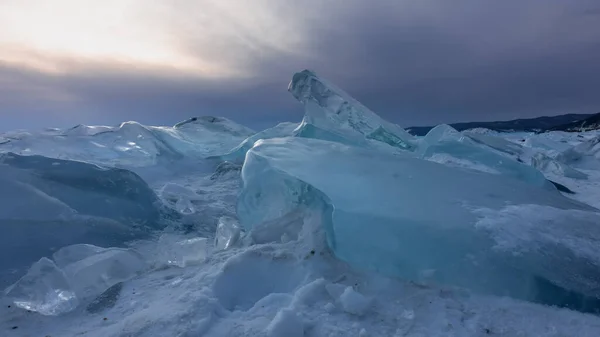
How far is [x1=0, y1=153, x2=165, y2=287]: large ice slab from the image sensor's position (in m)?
3.74

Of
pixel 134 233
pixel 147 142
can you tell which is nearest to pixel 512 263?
pixel 134 233

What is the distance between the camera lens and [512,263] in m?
2.76

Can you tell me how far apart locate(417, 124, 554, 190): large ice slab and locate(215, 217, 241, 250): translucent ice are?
549cm

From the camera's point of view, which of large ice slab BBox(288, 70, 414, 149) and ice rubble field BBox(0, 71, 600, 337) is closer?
ice rubble field BBox(0, 71, 600, 337)

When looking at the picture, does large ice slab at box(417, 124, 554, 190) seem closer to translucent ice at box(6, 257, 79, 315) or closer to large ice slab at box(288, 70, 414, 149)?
large ice slab at box(288, 70, 414, 149)

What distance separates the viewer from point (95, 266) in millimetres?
3240

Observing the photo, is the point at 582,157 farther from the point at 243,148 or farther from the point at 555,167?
the point at 243,148

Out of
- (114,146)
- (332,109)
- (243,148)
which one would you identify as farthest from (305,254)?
(114,146)

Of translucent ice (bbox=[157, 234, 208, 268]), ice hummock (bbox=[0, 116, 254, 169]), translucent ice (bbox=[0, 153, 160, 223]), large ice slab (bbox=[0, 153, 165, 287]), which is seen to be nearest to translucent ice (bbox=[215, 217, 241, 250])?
translucent ice (bbox=[157, 234, 208, 268])

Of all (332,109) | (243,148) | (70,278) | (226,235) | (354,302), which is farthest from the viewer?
(243,148)

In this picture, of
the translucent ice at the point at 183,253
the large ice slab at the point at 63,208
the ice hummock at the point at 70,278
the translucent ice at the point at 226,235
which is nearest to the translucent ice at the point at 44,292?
the ice hummock at the point at 70,278

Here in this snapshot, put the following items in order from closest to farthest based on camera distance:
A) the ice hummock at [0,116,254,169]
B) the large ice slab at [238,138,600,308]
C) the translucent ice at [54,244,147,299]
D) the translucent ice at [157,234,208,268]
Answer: the large ice slab at [238,138,600,308] < the translucent ice at [54,244,147,299] < the translucent ice at [157,234,208,268] < the ice hummock at [0,116,254,169]

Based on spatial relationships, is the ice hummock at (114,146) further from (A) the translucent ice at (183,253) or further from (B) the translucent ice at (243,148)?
(A) the translucent ice at (183,253)

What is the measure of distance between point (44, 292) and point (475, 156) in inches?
305
